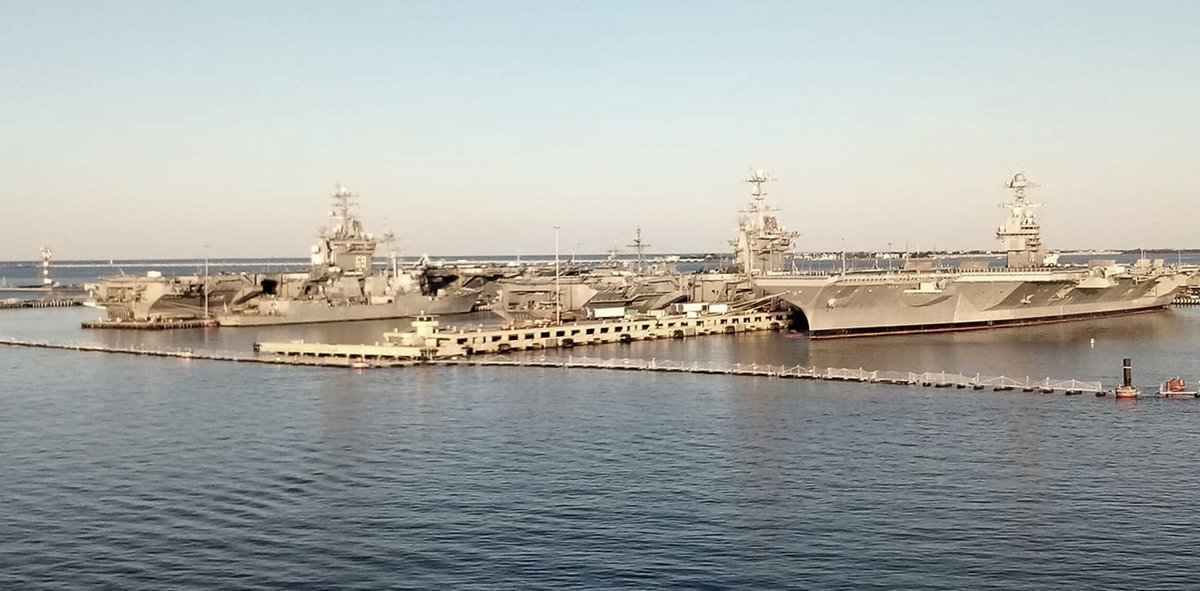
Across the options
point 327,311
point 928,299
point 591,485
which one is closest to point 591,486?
point 591,485

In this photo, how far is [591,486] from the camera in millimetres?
18641

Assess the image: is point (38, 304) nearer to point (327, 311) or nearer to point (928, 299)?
point (327, 311)

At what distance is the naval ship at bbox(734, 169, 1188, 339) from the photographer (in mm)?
44406

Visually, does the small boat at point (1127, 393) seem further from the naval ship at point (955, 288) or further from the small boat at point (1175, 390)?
the naval ship at point (955, 288)

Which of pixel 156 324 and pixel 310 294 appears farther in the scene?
pixel 310 294

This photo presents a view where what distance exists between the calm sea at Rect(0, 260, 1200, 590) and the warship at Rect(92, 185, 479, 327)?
24.7m

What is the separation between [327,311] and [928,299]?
27812 mm

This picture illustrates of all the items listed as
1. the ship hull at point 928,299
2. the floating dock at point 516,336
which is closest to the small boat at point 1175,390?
the ship hull at point 928,299

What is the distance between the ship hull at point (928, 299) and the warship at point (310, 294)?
61.0ft

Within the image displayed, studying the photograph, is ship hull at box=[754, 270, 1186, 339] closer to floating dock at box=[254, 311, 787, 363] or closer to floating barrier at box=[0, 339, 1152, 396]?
floating dock at box=[254, 311, 787, 363]

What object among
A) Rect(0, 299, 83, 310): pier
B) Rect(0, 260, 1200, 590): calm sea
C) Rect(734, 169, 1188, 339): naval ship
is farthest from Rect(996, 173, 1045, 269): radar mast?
Rect(0, 299, 83, 310): pier

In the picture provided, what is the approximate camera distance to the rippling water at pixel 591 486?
1464 cm

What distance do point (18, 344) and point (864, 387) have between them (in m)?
32.4

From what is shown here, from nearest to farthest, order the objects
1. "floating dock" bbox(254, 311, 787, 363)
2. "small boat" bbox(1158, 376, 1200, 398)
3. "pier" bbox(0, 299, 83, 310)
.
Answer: "small boat" bbox(1158, 376, 1200, 398), "floating dock" bbox(254, 311, 787, 363), "pier" bbox(0, 299, 83, 310)
